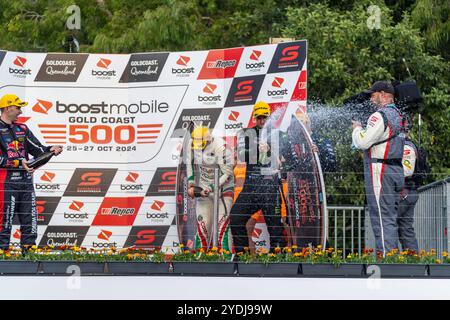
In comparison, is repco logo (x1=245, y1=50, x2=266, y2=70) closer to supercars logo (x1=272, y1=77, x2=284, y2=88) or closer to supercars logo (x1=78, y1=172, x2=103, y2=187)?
supercars logo (x1=272, y1=77, x2=284, y2=88)

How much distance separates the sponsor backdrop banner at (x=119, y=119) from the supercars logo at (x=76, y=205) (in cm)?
1

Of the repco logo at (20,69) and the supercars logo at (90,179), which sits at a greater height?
the repco logo at (20,69)

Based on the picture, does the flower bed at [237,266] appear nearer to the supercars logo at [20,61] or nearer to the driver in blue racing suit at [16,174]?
the driver in blue racing suit at [16,174]

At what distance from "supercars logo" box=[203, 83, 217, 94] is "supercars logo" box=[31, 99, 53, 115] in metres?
1.56

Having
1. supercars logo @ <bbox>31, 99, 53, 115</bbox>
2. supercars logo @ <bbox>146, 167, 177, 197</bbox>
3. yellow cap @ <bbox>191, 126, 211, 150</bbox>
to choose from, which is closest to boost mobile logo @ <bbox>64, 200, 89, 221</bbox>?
supercars logo @ <bbox>146, 167, 177, 197</bbox>

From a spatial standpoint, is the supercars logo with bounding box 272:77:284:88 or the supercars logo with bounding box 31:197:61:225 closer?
the supercars logo with bounding box 272:77:284:88

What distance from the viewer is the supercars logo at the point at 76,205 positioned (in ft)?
37.7

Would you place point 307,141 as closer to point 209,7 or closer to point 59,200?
point 59,200

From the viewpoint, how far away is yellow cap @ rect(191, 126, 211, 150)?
10.6 m

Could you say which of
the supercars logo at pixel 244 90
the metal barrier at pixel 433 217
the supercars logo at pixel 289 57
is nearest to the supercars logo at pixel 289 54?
the supercars logo at pixel 289 57

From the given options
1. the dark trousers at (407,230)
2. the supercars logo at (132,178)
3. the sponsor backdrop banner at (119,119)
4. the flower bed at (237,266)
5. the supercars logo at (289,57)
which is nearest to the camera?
the flower bed at (237,266)

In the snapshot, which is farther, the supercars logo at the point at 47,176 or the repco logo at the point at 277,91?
the supercars logo at the point at 47,176

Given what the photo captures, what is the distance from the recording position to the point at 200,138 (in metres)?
10.6

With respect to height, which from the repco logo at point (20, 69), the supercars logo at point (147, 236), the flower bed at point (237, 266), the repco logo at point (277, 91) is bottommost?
the flower bed at point (237, 266)
